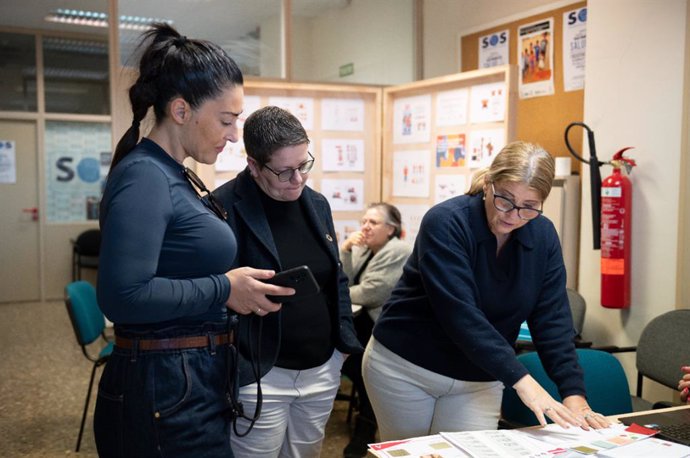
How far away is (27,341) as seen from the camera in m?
5.69

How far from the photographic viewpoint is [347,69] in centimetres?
483

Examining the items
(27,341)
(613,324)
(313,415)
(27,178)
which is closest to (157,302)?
(313,415)

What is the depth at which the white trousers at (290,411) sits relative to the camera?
167 centimetres

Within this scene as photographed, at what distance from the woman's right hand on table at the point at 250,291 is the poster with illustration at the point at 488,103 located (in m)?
2.54

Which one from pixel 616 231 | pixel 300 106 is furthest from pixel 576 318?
pixel 300 106

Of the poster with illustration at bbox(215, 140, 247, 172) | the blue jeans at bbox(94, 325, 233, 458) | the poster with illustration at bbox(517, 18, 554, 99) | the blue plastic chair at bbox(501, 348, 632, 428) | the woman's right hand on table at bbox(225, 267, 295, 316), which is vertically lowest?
the blue plastic chair at bbox(501, 348, 632, 428)

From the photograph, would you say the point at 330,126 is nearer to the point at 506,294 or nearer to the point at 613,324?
the point at 613,324

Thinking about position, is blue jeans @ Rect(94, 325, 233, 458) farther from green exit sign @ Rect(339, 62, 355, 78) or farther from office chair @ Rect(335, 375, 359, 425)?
green exit sign @ Rect(339, 62, 355, 78)

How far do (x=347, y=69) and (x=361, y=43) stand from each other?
220 millimetres

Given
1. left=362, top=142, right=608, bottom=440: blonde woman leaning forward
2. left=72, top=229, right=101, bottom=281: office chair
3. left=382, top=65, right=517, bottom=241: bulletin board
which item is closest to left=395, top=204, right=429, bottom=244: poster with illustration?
left=382, top=65, right=517, bottom=241: bulletin board

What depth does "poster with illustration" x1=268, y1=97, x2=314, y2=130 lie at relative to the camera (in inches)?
160

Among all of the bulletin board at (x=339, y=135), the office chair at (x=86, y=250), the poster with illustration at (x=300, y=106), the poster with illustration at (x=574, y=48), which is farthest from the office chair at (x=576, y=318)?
the office chair at (x=86, y=250)

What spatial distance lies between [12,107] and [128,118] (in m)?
4.28

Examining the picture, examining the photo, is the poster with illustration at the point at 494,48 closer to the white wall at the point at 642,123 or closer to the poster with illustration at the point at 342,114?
the white wall at the point at 642,123
